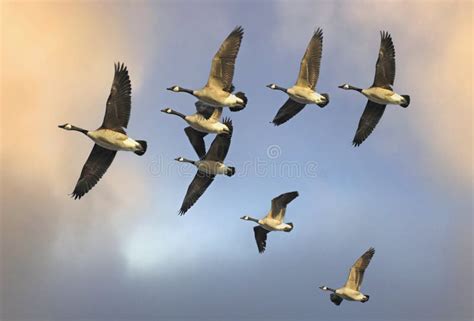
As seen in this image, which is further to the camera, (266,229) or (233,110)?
(266,229)

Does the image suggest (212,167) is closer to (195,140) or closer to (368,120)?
(195,140)

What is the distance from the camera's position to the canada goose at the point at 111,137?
93.2 ft

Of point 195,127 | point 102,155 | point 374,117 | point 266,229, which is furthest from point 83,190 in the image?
point 374,117

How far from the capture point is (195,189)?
34.8 metres

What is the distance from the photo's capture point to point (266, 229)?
1452 inches

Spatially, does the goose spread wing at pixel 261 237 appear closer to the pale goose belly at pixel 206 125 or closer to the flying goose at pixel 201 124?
the flying goose at pixel 201 124

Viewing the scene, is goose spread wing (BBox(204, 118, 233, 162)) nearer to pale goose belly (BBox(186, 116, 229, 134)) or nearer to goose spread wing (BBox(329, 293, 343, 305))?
pale goose belly (BBox(186, 116, 229, 134))

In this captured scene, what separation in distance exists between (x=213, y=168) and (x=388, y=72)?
797cm

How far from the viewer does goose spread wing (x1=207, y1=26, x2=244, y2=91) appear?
30.4 m

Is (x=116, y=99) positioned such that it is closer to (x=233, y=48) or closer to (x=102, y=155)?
(x=102, y=155)

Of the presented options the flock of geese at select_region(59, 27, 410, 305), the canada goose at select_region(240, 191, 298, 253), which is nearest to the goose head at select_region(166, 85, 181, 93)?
the flock of geese at select_region(59, 27, 410, 305)

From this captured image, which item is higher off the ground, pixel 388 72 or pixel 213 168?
pixel 388 72

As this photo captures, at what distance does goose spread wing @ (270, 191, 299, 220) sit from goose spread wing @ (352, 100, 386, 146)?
3404 mm

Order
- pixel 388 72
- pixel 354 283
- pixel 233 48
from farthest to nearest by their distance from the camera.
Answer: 1. pixel 354 283
2. pixel 388 72
3. pixel 233 48
